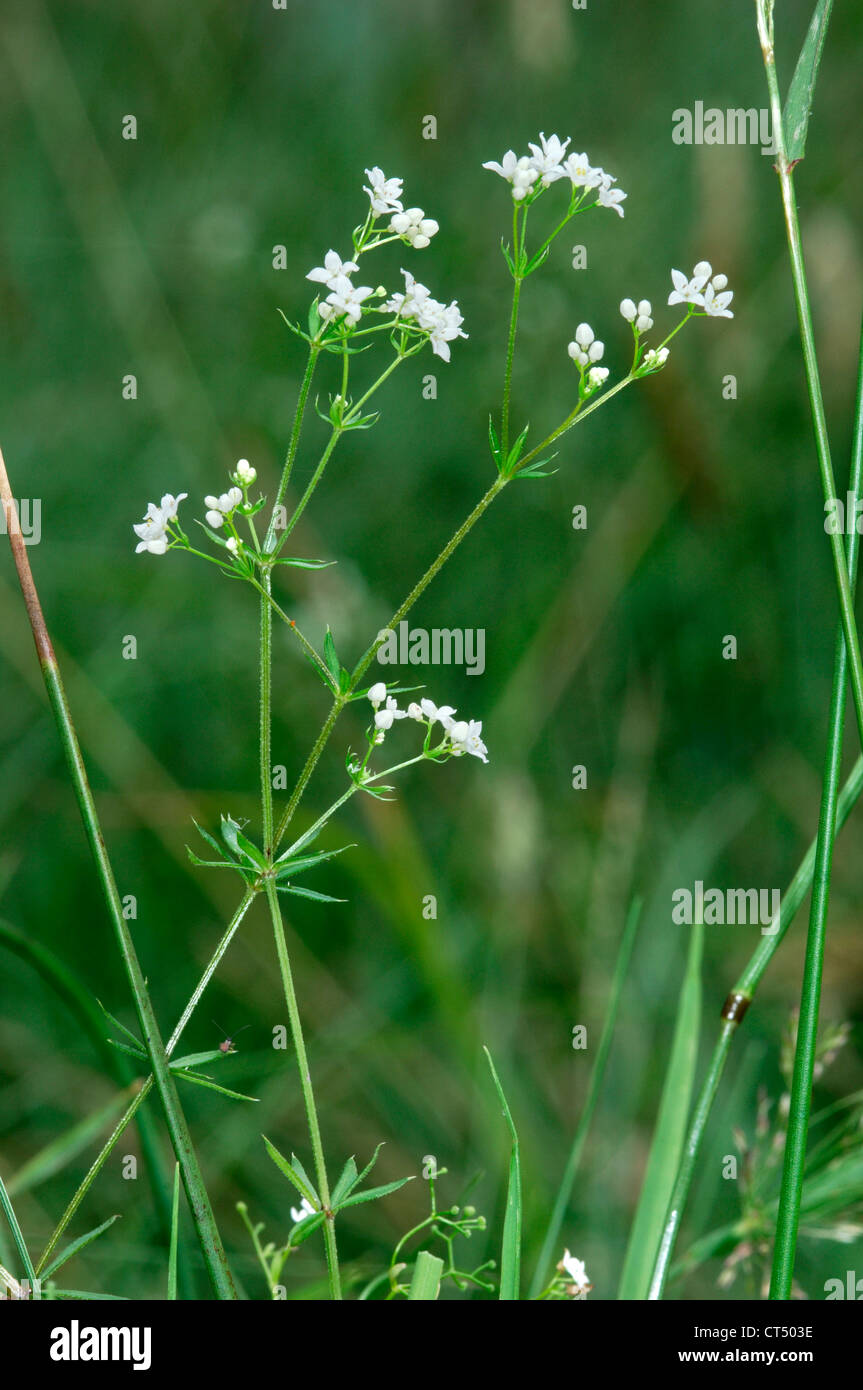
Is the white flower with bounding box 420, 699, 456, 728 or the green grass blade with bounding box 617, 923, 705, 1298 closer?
the white flower with bounding box 420, 699, 456, 728

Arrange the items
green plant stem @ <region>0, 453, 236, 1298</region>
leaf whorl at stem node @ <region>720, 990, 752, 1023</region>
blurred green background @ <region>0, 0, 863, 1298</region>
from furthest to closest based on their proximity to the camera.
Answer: blurred green background @ <region>0, 0, 863, 1298</region>, leaf whorl at stem node @ <region>720, 990, 752, 1023</region>, green plant stem @ <region>0, 453, 236, 1298</region>

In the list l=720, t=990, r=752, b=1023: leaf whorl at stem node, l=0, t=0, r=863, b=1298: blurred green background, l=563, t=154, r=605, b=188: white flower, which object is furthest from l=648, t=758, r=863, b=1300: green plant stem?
l=0, t=0, r=863, b=1298: blurred green background

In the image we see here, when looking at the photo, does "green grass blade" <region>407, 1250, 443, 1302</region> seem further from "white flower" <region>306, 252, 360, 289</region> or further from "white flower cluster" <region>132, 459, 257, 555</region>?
"white flower" <region>306, 252, 360, 289</region>

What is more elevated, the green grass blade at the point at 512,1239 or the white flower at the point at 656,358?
the white flower at the point at 656,358

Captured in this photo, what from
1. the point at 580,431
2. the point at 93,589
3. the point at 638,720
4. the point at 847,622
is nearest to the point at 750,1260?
the point at 847,622

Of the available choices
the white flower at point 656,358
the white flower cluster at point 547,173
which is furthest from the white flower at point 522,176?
the white flower at point 656,358

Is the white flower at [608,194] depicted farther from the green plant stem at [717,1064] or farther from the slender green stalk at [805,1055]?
the green plant stem at [717,1064]

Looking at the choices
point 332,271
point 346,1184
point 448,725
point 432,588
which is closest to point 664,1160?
point 346,1184
